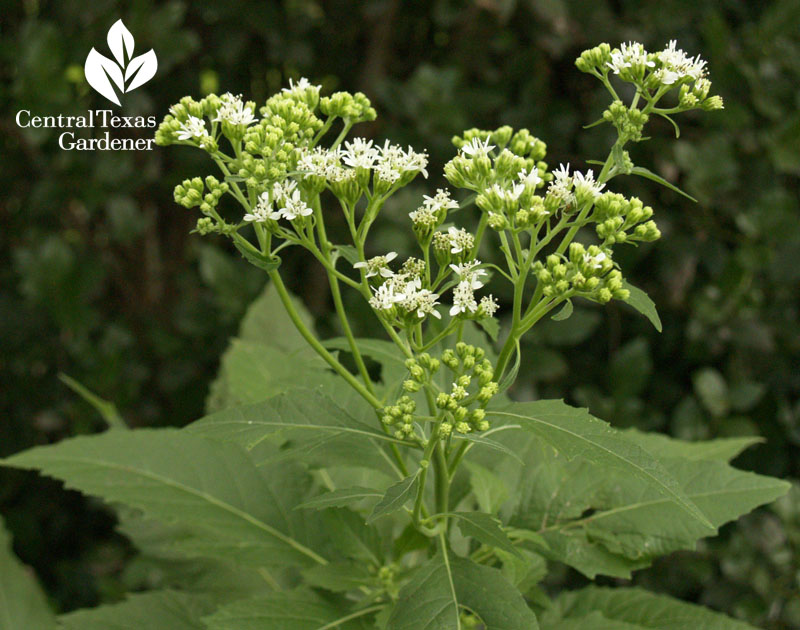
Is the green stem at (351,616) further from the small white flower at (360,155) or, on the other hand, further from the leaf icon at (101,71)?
the leaf icon at (101,71)

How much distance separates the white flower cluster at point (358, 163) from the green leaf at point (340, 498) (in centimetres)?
35

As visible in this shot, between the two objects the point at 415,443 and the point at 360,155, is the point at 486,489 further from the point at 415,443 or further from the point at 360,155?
the point at 360,155

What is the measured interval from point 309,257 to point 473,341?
4.13ft

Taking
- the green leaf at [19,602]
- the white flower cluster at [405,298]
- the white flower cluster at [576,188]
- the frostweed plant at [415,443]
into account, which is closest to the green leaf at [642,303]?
the frostweed plant at [415,443]

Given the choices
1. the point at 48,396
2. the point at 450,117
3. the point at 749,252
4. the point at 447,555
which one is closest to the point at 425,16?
the point at 450,117

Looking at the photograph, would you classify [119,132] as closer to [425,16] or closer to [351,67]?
[351,67]

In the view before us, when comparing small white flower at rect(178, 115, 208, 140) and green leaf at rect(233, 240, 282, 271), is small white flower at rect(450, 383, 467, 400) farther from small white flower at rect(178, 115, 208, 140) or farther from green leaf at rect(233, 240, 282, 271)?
small white flower at rect(178, 115, 208, 140)

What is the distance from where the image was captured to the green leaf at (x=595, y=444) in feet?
2.41

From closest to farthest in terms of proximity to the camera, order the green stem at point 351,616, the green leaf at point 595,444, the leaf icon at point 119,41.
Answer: the green leaf at point 595,444, the green stem at point 351,616, the leaf icon at point 119,41

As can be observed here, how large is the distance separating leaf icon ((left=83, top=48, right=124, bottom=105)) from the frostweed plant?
885mm

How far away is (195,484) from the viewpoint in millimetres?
1200

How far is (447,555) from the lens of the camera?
894mm

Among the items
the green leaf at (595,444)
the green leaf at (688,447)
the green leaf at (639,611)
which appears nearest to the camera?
the green leaf at (595,444)

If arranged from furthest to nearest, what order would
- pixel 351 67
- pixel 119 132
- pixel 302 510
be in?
pixel 351 67 → pixel 119 132 → pixel 302 510
